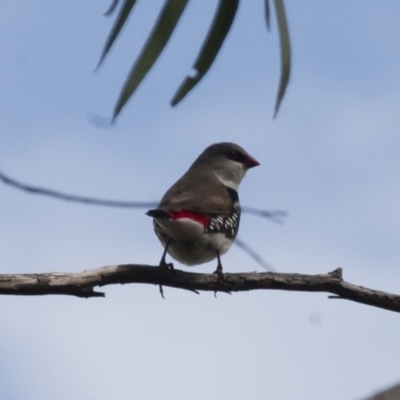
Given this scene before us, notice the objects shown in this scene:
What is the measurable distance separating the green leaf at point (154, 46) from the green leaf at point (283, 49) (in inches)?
10.3

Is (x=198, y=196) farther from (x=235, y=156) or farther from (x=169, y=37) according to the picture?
(x=169, y=37)

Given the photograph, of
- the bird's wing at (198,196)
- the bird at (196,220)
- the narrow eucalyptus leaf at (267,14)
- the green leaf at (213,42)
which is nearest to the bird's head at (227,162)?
the bird's wing at (198,196)

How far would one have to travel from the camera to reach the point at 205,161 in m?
6.24

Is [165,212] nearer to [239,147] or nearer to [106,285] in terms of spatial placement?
[106,285]

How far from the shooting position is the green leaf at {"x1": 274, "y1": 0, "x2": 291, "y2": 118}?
211 cm

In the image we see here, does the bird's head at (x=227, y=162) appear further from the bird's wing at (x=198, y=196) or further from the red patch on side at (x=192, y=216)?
the red patch on side at (x=192, y=216)

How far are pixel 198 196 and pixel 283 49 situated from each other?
2.71m

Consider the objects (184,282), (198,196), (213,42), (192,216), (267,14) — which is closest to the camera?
(267,14)

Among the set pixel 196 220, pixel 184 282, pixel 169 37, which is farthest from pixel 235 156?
pixel 169 37

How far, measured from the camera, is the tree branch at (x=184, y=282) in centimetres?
297

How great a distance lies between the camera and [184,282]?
3.51 meters

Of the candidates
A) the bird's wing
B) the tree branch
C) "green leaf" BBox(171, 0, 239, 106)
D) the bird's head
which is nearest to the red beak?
the bird's head

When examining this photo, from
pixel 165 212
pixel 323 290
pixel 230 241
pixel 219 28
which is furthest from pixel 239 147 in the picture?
pixel 219 28

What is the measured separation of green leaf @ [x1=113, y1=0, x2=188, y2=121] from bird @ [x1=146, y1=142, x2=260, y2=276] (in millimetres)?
1820
